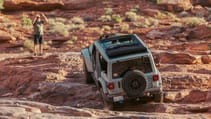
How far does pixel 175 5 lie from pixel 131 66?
20.4m

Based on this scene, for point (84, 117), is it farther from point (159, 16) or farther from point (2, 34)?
point (159, 16)

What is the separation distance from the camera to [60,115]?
949 cm

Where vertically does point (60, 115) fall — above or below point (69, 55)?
above

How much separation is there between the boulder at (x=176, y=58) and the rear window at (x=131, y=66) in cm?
554

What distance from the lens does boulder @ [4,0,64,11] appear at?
32.0 m

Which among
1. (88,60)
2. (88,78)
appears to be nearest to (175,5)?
(88,78)

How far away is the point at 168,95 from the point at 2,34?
1424cm

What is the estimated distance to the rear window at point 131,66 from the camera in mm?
11875

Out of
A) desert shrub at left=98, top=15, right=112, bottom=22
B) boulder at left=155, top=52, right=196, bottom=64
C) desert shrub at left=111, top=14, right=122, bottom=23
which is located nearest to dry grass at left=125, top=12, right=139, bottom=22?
desert shrub at left=111, top=14, right=122, bottom=23

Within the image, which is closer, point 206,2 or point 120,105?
point 120,105

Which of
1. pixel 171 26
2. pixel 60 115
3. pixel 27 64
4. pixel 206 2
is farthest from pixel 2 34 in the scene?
pixel 60 115

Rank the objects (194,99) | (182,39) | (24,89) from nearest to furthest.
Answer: (194,99), (24,89), (182,39)

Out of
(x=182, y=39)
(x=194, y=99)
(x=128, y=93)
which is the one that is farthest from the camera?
(x=182, y=39)

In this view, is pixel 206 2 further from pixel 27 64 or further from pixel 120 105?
pixel 120 105
